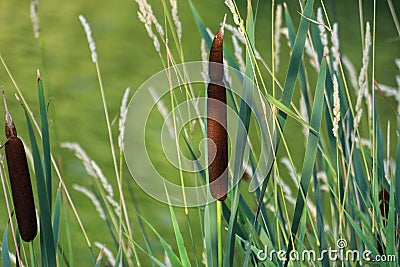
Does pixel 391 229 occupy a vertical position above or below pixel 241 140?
below

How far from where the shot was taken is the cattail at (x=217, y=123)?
0.60 meters

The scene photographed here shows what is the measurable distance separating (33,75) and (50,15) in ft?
2.58

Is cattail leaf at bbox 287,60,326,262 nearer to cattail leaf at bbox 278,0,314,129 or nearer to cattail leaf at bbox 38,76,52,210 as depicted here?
cattail leaf at bbox 278,0,314,129

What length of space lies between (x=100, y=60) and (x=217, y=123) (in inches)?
105

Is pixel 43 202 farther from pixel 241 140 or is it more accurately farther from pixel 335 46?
pixel 335 46

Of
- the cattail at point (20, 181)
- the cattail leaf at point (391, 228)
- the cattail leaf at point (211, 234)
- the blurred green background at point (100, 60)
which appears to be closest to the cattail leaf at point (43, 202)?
the cattail at point (20, 181)

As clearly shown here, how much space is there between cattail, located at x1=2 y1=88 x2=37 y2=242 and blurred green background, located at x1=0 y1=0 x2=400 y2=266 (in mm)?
1275

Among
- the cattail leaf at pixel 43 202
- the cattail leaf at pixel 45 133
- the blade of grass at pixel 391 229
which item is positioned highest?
the cattail leaf at pixel 45 133

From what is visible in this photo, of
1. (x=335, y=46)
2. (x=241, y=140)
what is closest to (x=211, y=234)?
(x=241, y=140)

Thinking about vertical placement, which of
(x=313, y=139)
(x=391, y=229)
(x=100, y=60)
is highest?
(x=100, y=60)

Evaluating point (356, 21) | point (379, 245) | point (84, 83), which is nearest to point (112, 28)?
point (84, 83)

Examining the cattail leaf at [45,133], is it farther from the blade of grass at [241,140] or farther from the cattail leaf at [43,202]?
the blade of grass at [241,140]

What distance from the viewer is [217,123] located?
24.2 inches

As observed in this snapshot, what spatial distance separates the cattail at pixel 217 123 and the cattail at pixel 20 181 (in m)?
0.16
